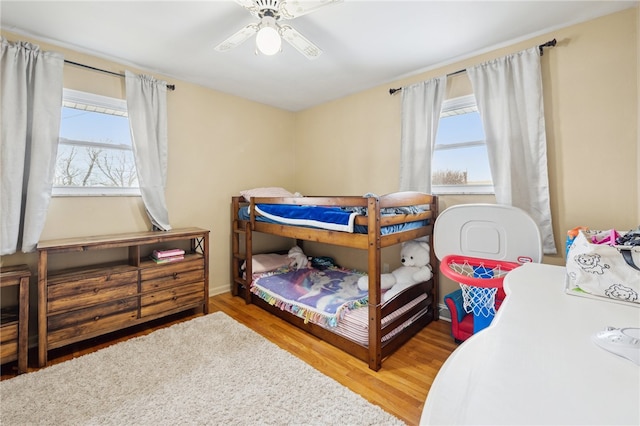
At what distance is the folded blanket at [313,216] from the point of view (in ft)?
6.64

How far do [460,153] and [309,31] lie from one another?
170 centimetres

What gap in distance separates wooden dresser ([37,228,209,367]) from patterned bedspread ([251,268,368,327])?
0.68m

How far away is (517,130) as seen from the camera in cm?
217

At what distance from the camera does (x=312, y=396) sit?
1594 millimetres

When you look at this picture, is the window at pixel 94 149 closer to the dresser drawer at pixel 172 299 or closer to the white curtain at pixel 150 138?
the white curtain at pixel 150 138

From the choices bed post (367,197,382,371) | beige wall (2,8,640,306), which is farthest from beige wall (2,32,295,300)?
bed post (367,197,382,371)

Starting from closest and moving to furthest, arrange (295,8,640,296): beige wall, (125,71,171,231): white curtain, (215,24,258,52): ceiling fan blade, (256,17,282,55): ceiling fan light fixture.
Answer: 1. (256,17,282,55): ceiling fan light fixture
2. (215,24,258,52): ceiling fan blade
3. (295,8,640,296): beige wall
4. (125,71,171,231): white curtain

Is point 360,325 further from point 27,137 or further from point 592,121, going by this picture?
point 27,137

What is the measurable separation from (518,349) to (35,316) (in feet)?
10.4

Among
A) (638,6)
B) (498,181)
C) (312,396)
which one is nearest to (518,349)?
(312,396)

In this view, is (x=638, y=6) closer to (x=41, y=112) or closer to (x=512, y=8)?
(x=512, y=8)

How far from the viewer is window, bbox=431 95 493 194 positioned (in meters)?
2.47

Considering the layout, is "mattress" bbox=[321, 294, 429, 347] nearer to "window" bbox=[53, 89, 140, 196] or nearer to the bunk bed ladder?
the bunk bed ladder

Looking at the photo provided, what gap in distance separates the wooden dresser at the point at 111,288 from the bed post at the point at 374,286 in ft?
5.65
